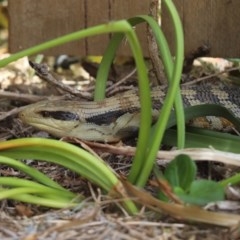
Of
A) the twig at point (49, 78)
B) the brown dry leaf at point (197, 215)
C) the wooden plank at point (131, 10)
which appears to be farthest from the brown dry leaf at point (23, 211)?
the wooden plank at point (131, 10)

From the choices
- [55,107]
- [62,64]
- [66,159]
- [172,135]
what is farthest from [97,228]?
[62,64]

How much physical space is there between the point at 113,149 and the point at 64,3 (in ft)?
4.00

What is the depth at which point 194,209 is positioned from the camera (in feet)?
4.89

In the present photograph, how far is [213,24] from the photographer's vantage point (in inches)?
105

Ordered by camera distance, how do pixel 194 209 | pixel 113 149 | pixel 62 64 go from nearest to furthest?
pixel 194 209 < pixel 113 149 < pixel 62 64

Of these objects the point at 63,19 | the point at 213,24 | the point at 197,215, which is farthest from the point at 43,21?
the point at 197,215

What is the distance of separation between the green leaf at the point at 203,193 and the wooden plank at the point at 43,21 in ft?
4.77

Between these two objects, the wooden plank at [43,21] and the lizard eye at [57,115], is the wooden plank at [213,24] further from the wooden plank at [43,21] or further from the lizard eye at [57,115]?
the lizard eye at [57,115]

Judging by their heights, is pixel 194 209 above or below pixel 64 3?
below

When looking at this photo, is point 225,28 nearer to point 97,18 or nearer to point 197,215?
point 97,18

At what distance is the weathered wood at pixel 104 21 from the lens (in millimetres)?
2654

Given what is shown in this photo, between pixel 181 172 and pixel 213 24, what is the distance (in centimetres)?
119

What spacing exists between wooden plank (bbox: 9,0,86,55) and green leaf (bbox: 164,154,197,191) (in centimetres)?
135

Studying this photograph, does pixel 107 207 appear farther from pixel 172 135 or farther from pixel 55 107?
pixel 55 107
